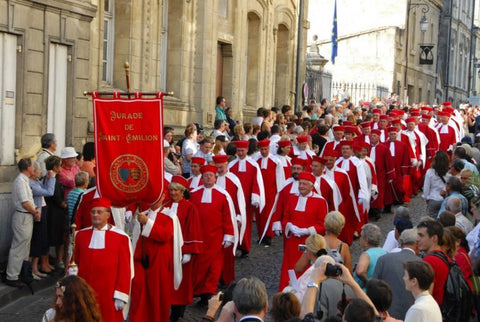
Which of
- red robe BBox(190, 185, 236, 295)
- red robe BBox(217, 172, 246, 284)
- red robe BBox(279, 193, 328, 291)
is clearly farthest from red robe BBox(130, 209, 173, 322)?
red robe BBox(217, 172, 246, 284)

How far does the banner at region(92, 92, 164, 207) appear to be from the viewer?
912cm

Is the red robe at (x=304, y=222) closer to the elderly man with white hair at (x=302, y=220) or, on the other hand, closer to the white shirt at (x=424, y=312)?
the elderly man with white hair at (x=302, y=220)

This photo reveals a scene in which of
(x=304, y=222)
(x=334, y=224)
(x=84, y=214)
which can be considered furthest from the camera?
(x=304, y=222)

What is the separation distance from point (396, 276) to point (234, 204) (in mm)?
4961

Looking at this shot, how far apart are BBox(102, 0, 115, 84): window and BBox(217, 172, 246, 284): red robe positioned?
6.92 m

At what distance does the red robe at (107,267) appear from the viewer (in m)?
8.77

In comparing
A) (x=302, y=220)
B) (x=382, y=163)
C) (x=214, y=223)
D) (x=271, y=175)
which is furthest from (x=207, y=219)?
(x=382, y=163)

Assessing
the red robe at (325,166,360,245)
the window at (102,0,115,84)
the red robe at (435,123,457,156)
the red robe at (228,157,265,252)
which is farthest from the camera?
the red robe at (435,123,457,156)

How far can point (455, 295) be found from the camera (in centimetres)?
798

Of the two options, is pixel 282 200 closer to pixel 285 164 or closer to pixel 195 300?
pixel 195 300

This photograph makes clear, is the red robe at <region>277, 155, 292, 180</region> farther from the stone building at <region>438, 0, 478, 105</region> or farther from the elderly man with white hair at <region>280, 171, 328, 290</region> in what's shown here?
the stone building at <region>438, 0, 478, 105</region>

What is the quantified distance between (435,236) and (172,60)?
47.5ft

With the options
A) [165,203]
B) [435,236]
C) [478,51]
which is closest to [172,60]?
[165,203]

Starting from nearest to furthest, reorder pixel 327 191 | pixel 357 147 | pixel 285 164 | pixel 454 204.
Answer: pixel 454 204 → pixel 327 191 → pixel 285 164 → pixel 357 147
